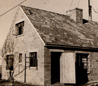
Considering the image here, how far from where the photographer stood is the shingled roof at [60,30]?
47.2 ft

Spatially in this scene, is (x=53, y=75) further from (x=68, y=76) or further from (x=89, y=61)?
(x=89, y=61)

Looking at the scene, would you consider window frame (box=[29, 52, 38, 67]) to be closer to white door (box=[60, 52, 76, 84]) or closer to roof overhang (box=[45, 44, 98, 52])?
roof overhang (box=[45, 44, 98, 52])

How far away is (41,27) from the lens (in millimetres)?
14680

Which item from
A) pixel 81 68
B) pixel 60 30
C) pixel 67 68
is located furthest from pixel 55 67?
pixel 60 30

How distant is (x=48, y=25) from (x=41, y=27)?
1.15 metres

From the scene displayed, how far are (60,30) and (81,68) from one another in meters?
3.65

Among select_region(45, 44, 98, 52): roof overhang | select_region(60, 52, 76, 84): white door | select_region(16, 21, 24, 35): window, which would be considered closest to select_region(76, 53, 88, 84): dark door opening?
select_region(45, 44, 98, 52): roof overhang

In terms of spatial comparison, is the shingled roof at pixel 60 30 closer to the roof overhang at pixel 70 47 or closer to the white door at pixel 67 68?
the roof overhang at pixel 70 47

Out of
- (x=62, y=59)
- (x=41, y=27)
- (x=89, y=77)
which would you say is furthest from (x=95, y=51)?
(x=41, y=27)

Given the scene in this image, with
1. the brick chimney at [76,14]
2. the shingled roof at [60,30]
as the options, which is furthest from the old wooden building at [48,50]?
the brick chimney at [76,14]

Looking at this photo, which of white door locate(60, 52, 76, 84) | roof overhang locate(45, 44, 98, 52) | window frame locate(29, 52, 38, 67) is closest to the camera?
roof overhang locate(45, 44, 98, 52)

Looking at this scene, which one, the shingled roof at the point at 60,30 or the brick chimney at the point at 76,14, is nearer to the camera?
the shingled roof at the point at 60,30

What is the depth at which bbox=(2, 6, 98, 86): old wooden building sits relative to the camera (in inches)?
538

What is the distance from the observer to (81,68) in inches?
631
